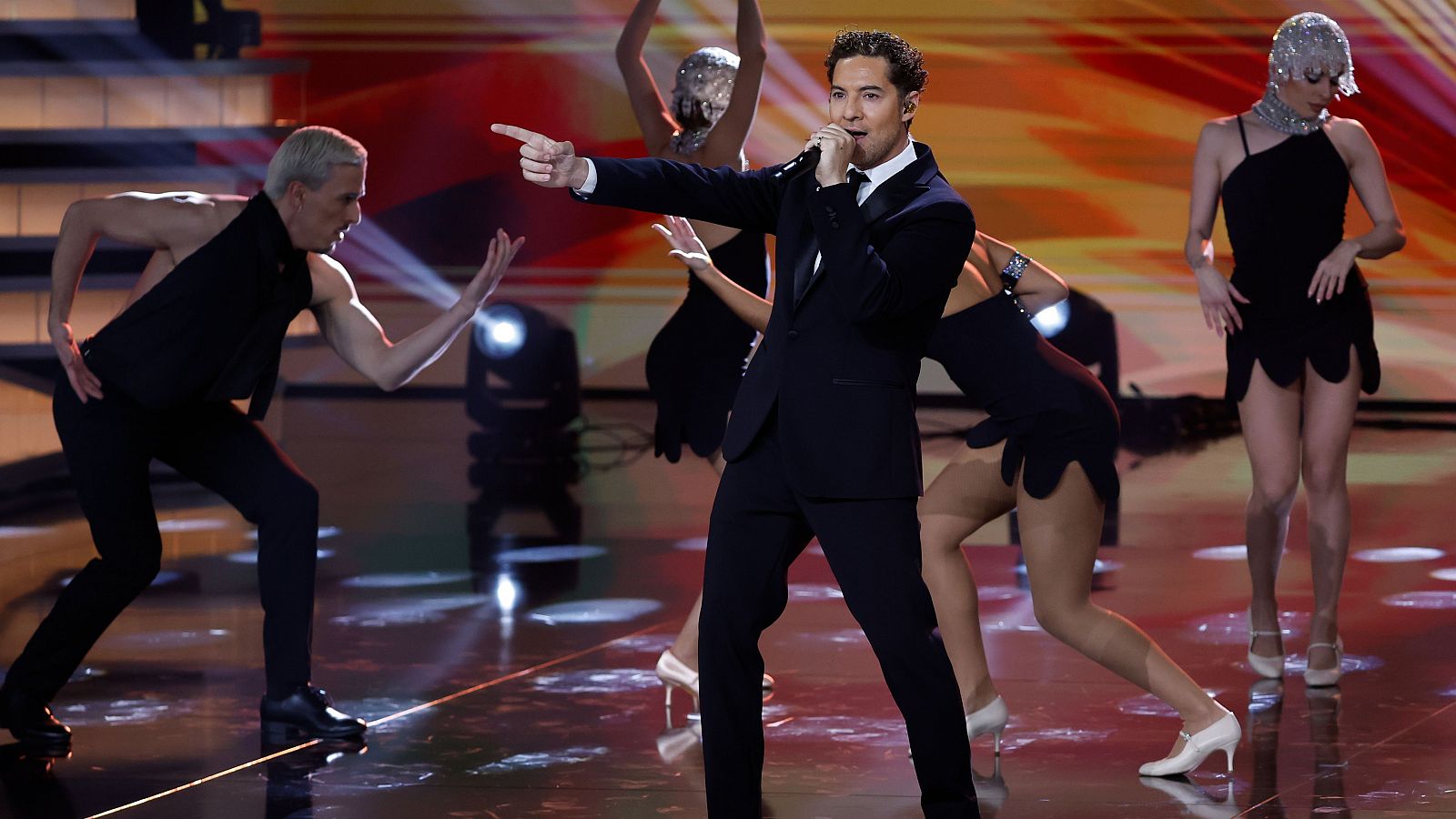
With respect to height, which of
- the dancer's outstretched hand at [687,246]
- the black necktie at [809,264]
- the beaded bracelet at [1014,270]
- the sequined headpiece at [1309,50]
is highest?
the sequined headpiece at [1309,50]

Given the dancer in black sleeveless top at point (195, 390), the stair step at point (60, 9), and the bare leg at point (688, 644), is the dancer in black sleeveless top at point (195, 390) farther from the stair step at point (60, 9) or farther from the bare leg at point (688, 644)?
the stair step at point (60, 9)

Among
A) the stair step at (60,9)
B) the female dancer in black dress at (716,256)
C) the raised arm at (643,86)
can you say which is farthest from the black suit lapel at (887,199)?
the stair step at (60,9)

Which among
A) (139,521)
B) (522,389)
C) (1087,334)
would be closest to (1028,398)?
(139,521)

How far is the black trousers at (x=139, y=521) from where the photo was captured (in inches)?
175

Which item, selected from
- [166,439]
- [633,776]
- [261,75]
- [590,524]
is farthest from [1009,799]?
[261,75]

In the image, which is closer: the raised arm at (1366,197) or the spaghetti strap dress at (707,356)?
the spaghetti strap dress at (707,356)

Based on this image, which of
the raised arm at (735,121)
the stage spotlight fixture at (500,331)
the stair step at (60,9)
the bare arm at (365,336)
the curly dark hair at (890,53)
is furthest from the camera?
the stage spotlight fixture at (500,331)

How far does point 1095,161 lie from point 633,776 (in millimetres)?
9519

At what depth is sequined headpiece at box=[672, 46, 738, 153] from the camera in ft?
15.8

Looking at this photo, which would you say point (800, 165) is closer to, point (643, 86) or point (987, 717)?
point (987, 717)

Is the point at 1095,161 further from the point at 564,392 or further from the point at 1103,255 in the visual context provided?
the point at 564,392

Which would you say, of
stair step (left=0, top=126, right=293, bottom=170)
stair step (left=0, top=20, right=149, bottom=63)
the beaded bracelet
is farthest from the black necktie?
stair step (left=0, top=20, right=149, bottom=63)

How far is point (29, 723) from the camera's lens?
4.41 m

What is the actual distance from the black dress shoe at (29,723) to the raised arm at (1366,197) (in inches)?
128
